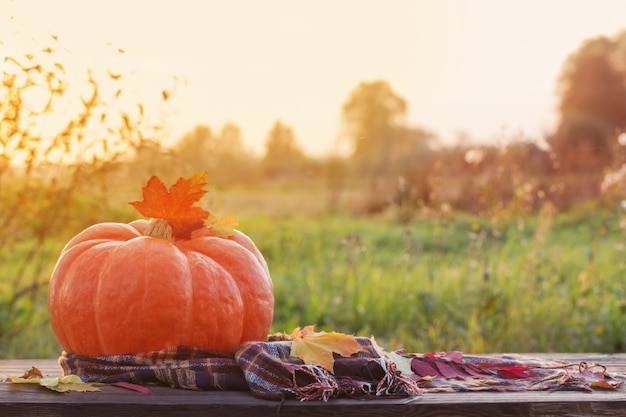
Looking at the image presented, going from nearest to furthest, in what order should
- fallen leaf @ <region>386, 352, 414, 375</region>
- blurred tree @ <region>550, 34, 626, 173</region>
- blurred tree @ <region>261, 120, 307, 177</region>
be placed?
fallen leaf @ <region>386, 352, 414, 375</region>
blurred tree @ <region>261, 120, 307, 177</region>
blurred tree @ <region>550, 34, 626, 173</region>

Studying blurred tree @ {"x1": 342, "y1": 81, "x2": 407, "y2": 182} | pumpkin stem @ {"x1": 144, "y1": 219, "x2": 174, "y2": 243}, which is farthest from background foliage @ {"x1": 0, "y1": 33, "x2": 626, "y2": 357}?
blurred tree @ {"x1": 342, "y1": 81, "x2": 407, "y2": 182}

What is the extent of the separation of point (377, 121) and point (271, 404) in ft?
38.6

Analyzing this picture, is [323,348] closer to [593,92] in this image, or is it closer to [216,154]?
[216,154]

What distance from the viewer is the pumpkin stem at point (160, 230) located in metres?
2.36

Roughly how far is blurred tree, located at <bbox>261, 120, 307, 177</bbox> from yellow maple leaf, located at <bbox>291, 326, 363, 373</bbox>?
10.0 m

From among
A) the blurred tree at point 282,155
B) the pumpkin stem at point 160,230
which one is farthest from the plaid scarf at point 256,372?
the blurred tree at point 282,155

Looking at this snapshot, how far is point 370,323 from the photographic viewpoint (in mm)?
5160

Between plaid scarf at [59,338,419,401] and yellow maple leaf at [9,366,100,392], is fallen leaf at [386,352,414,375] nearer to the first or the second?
plaid scarf at [59,338,419,401]

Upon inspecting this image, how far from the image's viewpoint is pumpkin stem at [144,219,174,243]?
92.7 inches

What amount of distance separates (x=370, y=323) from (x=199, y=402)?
321 centimetres

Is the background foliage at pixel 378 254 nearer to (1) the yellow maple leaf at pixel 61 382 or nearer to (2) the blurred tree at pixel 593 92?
(1) the yellow maple leaf at pixel 61 382

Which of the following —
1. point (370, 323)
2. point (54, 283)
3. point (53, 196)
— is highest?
point (53, 196)

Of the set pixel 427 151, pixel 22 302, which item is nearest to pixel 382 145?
pixel 427 151

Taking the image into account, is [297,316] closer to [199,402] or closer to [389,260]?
[389,260]
